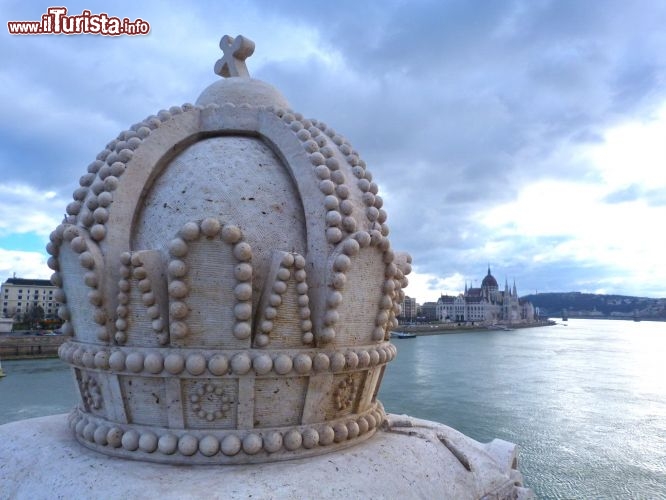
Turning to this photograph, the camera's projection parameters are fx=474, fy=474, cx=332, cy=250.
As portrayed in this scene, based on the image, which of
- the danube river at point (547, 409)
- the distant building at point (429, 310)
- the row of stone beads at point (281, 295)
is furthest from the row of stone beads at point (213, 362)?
the distant building at point (429, 310)

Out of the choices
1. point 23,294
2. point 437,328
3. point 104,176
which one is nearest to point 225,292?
point 104,176

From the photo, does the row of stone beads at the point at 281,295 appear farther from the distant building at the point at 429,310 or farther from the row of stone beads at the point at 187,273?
the distant building at the point at 429,310

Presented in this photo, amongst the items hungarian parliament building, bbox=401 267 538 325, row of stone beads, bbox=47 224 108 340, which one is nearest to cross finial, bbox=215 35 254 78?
row of stone beads, bbox=47 224 108 340

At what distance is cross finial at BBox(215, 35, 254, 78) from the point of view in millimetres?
4953

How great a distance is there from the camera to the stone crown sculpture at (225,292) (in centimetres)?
312

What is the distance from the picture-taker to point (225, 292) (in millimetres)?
3133

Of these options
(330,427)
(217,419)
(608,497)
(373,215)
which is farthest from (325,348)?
(608,497)

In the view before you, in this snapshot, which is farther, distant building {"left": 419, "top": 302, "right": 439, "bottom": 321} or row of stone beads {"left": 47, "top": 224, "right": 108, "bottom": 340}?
distant building {"left": 419, "top": 302, "right": 439, "bottom": 321}

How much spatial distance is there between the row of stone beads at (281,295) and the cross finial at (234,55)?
269 centimetres

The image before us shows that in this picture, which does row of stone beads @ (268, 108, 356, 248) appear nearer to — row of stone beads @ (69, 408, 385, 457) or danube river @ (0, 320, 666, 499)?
row of stone beads @ (69, 408, 385, 457)

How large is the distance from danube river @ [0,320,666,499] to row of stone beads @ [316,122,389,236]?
30.2 feet

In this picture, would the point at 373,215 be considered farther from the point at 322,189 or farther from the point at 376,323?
the point at 376,323

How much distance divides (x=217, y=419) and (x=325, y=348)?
871 millimetres

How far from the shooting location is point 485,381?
2380cm
